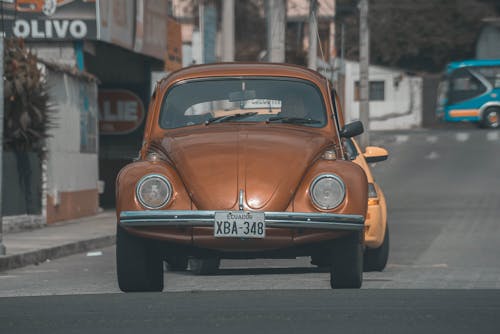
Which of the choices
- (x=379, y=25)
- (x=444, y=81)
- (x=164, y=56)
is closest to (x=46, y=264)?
(x=164, y=56)

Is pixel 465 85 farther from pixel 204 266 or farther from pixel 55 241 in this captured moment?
pixel 204 266

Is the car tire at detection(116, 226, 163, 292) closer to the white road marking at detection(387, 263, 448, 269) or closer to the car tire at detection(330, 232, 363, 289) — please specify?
the car tire at detection(330, 232, 363, 289)

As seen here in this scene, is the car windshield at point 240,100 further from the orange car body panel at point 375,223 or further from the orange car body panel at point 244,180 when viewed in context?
the orange car body panel at point 375,223

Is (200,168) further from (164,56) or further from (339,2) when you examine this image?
(339,2)

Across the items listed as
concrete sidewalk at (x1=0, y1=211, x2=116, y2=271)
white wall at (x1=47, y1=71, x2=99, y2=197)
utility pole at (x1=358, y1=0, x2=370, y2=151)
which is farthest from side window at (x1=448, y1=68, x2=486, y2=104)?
concrete sidewalk at (x1=0, y1=211, x2=116, y2=271)

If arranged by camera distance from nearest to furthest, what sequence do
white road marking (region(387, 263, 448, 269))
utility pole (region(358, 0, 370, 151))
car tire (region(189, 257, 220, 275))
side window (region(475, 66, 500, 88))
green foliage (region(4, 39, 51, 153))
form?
car tire (region(189, 257, 220, 275)) < white road marking (region(387, 263, 448, 269)) < green foliage (region(4, 39, 51, 153)) < utility pole (region(358, 0, 370, 151)) < side window (region(475, 66, 500, 88))

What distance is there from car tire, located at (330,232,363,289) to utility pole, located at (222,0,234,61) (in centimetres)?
2160

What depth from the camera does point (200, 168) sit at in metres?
9.76

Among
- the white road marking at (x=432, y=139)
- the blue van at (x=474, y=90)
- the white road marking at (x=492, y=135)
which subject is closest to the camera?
the white road marking at (x=492, y=135)

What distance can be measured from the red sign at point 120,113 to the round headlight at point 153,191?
24695 mm

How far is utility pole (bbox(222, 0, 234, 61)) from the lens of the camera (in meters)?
31.8

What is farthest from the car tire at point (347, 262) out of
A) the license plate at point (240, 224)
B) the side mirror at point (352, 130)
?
the side mirror at point (352, 130)

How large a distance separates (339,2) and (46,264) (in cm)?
7385

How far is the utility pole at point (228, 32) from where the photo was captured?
31.8 meters
